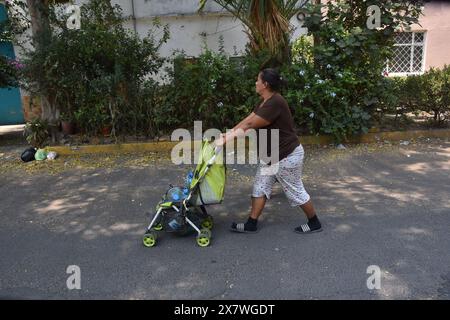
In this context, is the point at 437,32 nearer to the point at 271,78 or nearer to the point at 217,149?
the point at 271,78

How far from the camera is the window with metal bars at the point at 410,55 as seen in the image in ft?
38.8

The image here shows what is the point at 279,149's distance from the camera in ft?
13.2

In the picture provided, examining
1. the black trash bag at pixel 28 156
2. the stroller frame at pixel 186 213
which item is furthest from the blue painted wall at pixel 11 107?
the stroller frame at pixel 186 213

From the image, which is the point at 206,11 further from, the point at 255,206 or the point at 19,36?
the point at 255,206

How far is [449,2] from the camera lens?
11.5 metres

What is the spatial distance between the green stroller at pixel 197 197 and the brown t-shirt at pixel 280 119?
53cm

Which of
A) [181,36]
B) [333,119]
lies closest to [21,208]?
[333,119]

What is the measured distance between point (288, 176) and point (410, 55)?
31.5ft

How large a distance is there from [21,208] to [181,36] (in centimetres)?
647

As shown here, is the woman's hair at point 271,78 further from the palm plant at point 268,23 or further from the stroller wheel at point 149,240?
the palm plant at point 268,23

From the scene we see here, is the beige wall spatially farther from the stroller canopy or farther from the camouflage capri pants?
the stroller canopy

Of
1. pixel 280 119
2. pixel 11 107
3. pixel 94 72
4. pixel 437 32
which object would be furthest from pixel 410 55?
pixel 11 107

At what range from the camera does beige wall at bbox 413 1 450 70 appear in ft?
37.9
